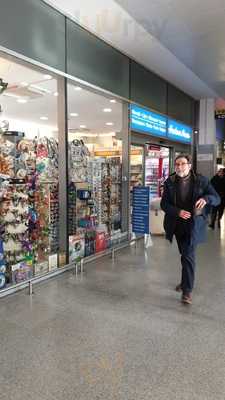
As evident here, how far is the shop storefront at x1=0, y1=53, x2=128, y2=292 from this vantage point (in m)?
3.80

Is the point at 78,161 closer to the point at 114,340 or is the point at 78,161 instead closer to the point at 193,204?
the point at 193,204

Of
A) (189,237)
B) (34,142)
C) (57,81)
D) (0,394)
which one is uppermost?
(57,81)

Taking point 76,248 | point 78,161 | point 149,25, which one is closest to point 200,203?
point 76,248

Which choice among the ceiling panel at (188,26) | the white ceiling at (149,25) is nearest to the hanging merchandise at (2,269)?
the white ceiling at (149,25)

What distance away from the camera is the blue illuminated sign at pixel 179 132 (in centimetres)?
774

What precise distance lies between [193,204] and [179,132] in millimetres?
5350

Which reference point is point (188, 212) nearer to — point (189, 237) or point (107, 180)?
point (189, 237)

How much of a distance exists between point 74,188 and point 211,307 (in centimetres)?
242

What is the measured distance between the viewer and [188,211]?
132 inches

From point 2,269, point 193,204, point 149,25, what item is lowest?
point 2,269

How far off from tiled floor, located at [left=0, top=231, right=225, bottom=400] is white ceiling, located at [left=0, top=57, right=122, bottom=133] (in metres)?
2.48

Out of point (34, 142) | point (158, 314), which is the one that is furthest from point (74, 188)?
point (158, 314)

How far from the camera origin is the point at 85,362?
2.30m

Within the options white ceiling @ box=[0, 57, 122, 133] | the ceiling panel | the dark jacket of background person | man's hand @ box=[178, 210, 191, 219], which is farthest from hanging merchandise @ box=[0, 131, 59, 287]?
the ceiling panel
